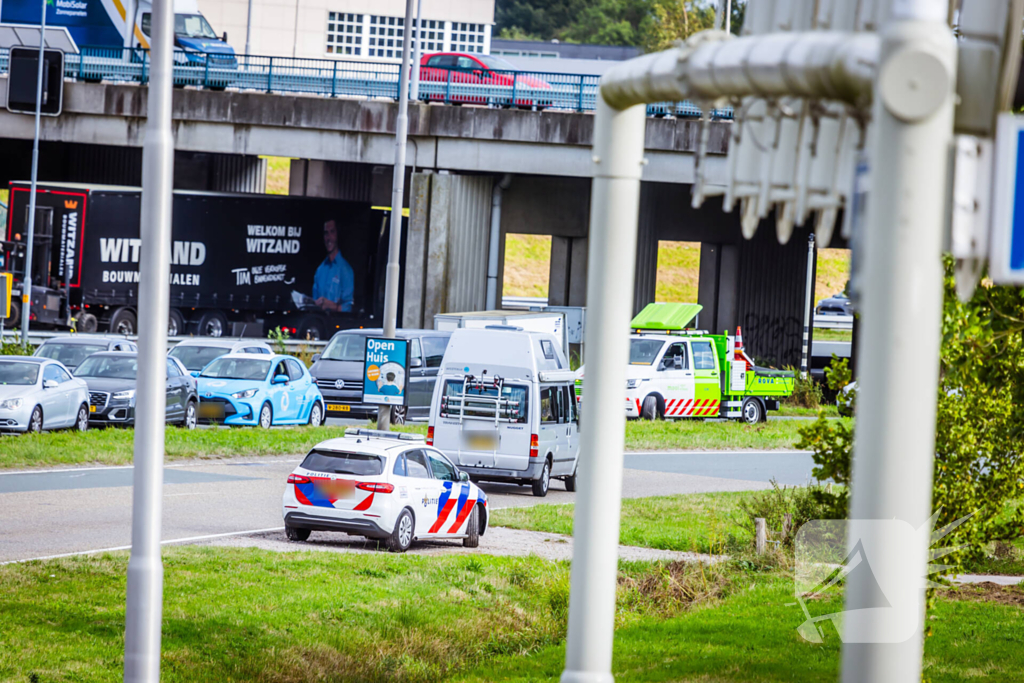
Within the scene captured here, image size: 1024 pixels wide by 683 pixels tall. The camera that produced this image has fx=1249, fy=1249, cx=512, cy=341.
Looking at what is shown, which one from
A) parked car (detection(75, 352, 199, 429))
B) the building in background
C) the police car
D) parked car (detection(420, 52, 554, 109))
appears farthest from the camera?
the building in background

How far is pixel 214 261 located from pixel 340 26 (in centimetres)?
4189

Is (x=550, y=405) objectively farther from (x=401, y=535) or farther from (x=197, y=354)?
(x=197, y=354)

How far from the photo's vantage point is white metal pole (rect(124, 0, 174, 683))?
7461 mm

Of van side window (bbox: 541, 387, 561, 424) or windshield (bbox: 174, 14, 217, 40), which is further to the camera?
windshield (bbox: 174, 14, 217, 40)

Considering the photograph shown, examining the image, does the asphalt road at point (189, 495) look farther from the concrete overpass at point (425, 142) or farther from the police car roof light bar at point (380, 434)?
the concrete overpass at point (425, 142)

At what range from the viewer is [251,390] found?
2575cm

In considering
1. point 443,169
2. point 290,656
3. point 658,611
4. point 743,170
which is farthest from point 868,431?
point 443,169

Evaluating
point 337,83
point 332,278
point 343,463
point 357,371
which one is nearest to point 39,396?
point 357,371

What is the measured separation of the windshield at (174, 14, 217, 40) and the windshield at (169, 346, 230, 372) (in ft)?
62.6

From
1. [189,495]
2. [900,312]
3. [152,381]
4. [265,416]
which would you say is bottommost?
[189,495]

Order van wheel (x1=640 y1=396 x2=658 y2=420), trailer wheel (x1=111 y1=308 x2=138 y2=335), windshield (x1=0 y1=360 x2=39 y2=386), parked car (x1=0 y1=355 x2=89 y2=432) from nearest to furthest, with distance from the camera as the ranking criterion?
parked car (x1=0 y1=355 x2=89 y2=432) < windshield (x1=0 y1=360 x2=39 y2=386) < van wheel (x1=640 y1=396 x2=658 y2=420) < trailer wheel (x1=111 y1=308 x2=138 y2=335)

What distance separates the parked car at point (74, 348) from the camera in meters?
26.7

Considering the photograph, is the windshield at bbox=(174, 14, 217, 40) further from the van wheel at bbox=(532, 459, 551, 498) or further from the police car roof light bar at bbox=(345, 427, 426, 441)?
the police car roof light bar at bbox=(345, 427, 426, 441)

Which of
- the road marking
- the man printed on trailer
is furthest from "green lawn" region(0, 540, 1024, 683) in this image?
the man printed on trailer
